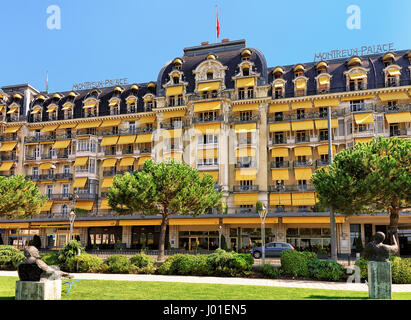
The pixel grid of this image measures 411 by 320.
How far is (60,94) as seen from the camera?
5362 centimetres

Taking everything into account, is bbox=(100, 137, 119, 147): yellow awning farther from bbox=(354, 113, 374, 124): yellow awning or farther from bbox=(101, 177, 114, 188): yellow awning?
bbox=(354, 113, 374, 124): yellow awning

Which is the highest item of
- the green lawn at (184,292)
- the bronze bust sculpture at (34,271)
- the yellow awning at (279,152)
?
the yellow awning at (279,152)

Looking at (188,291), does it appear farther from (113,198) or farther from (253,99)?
(253,99)

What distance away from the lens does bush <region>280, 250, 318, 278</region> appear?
63.3 feet

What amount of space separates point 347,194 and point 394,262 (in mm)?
4088

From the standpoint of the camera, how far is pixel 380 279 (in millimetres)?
12086

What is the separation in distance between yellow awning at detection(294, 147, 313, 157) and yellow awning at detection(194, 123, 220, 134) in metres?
9.07

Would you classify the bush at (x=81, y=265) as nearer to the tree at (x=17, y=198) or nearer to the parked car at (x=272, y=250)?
the tree at (x=17, y=198)

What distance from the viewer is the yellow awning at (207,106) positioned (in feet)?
138

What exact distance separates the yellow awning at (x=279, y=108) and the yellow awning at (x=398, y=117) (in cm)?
1027

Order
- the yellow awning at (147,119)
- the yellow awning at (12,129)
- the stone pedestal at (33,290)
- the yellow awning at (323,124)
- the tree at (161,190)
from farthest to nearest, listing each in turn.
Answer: the yellow awning at (12,129) < the yellow awning at (147,119) < the yellow awning at (323,124) < the tree at (161,190) < the stone pedestal at (33,290)

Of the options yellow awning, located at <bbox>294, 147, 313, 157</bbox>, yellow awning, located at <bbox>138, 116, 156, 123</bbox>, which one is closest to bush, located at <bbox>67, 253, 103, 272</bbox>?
yellow awning, located at <bbox>294, 147, 313, 157</bbox>

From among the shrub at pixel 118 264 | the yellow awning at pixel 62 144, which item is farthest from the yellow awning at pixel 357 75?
the yellow awning at pixel 62 144

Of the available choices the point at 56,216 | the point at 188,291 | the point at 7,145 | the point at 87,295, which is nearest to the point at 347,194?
the point at 188,291
